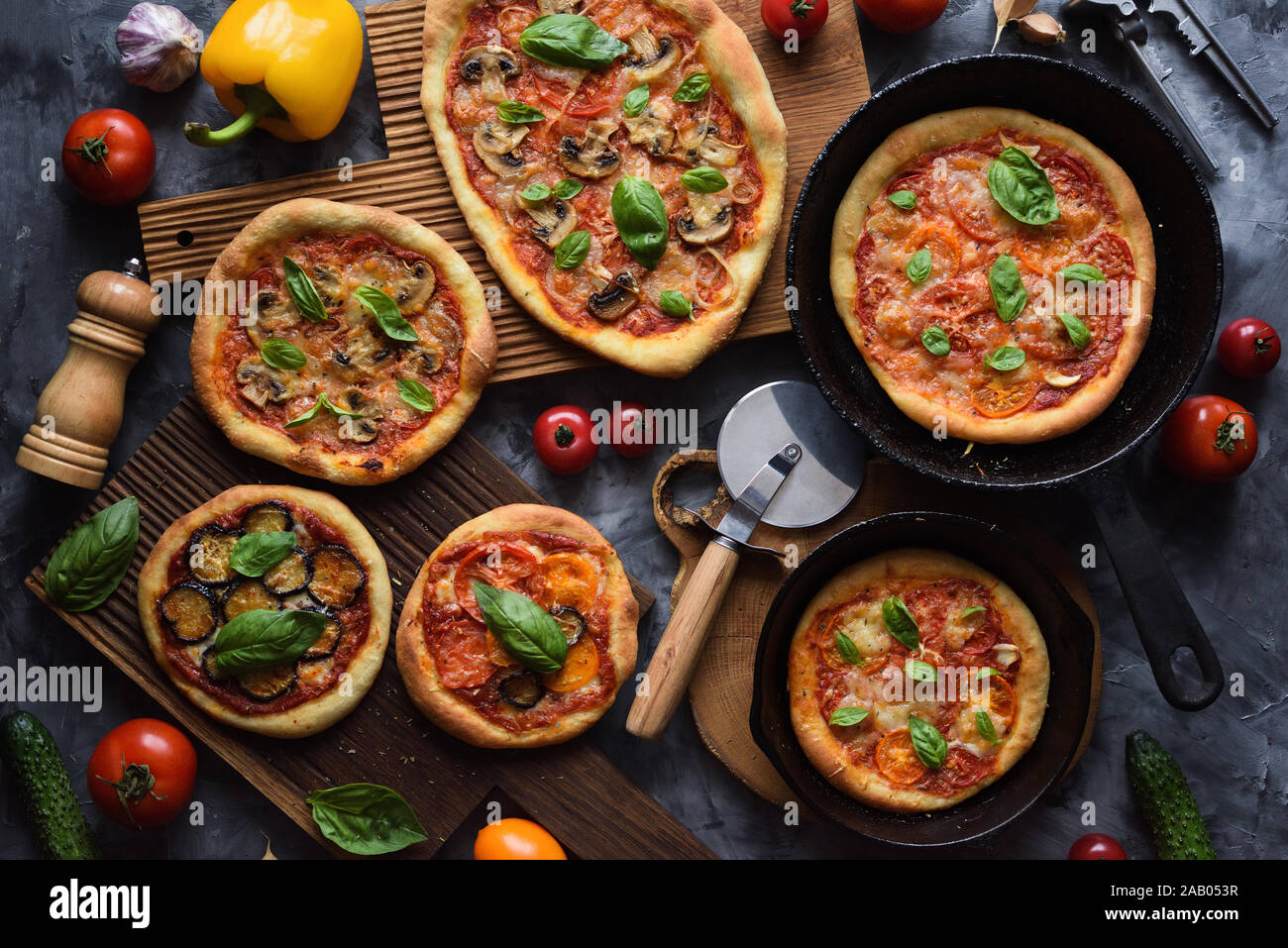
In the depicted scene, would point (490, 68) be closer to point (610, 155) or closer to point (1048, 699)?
point (610, 155)

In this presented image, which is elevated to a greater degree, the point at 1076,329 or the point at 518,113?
the point at 518,113

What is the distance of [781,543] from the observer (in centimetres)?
481

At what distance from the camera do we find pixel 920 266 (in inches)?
179

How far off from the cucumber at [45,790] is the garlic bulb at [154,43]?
3.12 metres

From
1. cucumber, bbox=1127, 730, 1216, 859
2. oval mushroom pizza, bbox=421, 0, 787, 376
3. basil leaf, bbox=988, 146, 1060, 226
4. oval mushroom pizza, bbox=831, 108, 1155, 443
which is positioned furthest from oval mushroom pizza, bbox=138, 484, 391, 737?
cucumber, bbox=1127, 730, 1216, 859

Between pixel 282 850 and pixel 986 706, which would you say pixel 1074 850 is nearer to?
pixel 986 706

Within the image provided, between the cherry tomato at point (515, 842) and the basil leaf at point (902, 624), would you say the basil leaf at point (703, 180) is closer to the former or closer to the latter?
the basil leaf at point (902, 624)

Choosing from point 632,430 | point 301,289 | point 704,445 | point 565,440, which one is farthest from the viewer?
point 704,445

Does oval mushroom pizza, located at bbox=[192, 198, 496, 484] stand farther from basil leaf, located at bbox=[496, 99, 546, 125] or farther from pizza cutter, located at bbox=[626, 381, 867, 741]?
pizza cutter, located at bbox=[626, 381, 867, 741]

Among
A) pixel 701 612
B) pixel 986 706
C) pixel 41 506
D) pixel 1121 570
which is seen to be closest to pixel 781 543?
pixel 701 612

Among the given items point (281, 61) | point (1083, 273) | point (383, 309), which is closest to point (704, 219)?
point (383, 309)

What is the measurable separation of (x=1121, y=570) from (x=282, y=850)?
417 cm

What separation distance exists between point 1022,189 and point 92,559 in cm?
458

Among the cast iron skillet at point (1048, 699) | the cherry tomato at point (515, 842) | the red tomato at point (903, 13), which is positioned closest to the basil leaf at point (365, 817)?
the cherry tomato at point (515, 842)
